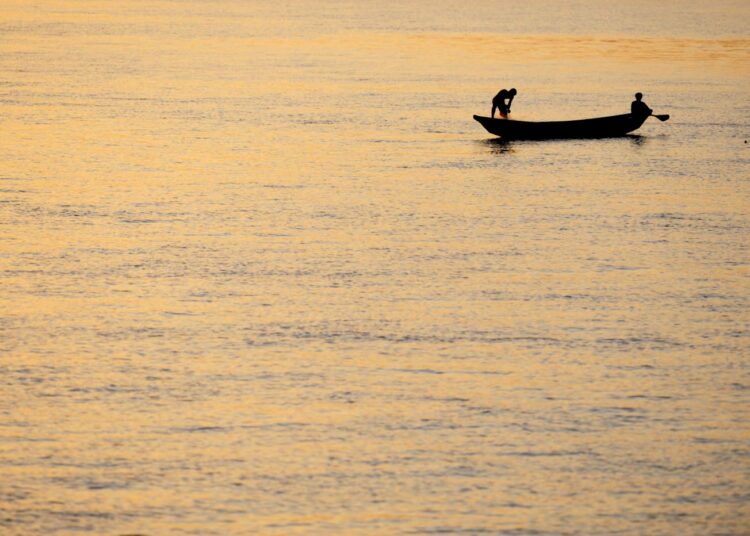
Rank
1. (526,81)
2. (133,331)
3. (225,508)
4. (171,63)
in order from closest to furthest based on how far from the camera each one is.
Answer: (225,508), (133,331), (526,81), (171,63)

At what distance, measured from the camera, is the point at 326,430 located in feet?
45.8

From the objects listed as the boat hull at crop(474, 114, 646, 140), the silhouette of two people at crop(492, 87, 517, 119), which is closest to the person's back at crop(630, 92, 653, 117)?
the boat hull at crop(474, 114, 646, 140)

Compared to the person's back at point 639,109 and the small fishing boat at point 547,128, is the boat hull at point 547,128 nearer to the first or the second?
the small fishing boat at point 547,128

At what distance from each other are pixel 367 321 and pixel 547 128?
18.5 m

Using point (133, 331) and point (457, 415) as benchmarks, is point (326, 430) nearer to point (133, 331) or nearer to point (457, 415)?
point (457, 415)

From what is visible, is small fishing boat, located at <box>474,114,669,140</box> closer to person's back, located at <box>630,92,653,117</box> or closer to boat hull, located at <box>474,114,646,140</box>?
boat hull, located at <box>474,114,646,140</box>

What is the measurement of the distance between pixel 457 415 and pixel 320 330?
3.80m

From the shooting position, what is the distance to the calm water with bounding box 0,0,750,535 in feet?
40.5

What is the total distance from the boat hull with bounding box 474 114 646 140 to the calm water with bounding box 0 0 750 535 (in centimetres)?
48

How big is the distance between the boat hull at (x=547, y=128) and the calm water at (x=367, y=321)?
0.48 metres

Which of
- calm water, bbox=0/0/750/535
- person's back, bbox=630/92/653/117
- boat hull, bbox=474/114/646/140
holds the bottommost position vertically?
calm water, bbox=0/0/750/535

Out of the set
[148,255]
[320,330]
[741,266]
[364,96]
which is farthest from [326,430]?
[364,96]

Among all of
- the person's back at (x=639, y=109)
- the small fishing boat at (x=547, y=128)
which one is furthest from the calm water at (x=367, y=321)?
the person's back at (x=639, y=109)

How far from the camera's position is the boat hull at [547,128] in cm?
3556
